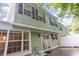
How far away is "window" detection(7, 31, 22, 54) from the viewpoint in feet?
6.86

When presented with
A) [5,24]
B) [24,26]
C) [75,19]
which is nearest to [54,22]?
[75,19]

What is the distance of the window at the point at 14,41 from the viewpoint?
209cm

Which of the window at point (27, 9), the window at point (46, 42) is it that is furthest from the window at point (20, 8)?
the window at point (46, 42)

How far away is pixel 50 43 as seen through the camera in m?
2.23

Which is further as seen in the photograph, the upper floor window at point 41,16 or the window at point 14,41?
the upper floor window at point 41,16

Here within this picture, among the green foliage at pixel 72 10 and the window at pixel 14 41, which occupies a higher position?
the green foliage at pixel 72 10

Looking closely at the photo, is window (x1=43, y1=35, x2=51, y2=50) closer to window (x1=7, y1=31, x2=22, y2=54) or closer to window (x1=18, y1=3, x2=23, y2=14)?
window (x1=7, y1=31, x2=22, y2=54)

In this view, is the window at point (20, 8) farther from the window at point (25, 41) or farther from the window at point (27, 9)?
the window at point (25, 41)

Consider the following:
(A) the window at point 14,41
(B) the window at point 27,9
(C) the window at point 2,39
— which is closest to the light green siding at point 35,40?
(A) the window at point 14,41

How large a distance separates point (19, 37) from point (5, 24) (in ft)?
0.95

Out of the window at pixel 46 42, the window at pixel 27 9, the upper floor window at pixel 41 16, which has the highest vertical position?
the window at pixel 27 9

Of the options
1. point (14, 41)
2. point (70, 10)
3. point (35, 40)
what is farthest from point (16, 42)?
point (70, 10)

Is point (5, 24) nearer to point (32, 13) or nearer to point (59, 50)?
point (32, 13)

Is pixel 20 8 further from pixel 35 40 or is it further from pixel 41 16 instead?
pixel 35 40
